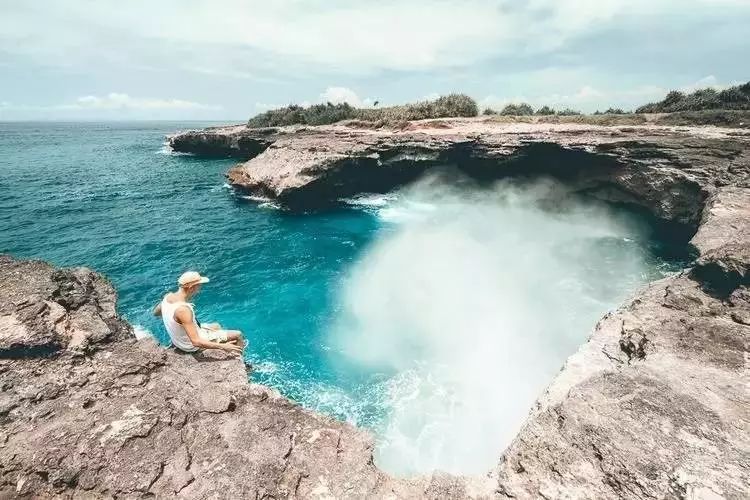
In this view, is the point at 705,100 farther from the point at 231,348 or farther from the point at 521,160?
the point at 231,348

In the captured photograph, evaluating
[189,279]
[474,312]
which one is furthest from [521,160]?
[189,279]

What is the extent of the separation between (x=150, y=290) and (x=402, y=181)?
25.9 meters

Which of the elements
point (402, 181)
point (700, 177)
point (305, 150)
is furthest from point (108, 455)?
point (402, 181)

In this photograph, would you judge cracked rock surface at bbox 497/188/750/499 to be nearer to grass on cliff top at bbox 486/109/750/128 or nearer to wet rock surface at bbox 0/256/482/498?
wet rock surface at bbox 0/256/482/498

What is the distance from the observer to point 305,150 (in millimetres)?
36750

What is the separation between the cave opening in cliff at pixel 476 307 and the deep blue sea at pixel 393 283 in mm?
72

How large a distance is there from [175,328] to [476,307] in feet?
49.0

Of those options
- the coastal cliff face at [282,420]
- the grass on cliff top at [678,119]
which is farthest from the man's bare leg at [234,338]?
the grass on cliff top at [678,119]

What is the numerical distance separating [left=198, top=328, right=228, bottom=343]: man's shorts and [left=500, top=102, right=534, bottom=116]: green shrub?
5634 cm

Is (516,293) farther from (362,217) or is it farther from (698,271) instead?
(362,217)

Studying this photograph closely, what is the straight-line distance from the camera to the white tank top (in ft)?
21.8

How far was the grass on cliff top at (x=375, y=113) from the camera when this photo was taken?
170ft

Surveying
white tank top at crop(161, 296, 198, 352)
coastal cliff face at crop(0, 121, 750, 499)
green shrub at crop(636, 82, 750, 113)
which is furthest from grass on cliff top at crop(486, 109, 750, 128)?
white tank top at crop(161, 296, 198, 352)

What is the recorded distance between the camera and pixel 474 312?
18.7m
